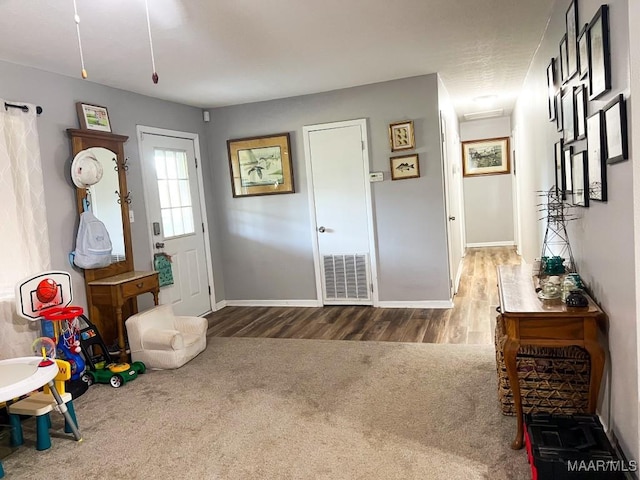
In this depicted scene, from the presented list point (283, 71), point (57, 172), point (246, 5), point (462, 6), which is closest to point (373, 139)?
point (283, 71)

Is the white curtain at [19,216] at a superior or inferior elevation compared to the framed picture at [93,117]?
inferior

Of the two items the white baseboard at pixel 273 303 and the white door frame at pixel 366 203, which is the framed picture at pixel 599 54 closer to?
the white door frame at pixel 366 203

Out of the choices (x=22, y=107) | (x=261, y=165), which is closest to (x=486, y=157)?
(x=261, y=165)

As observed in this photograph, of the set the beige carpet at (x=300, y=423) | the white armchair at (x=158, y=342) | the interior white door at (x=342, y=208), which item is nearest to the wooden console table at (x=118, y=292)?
the white armchair at (x=158, y=342)

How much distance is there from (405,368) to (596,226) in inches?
67.0

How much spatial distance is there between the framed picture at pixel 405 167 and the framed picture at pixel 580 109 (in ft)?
8.02

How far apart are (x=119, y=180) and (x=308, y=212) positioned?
202 cm

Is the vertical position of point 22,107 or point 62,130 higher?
point 22,107

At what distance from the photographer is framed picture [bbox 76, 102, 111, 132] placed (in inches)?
154

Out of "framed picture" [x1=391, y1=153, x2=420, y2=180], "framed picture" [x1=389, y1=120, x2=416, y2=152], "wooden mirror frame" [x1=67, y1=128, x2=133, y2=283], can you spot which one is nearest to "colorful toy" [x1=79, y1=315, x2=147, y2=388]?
"wooden mirror frame" [x1=67, y1=128, x2=133, y2=283]

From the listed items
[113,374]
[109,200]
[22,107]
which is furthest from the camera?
[109,200]

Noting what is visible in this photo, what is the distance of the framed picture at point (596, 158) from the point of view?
2004 millimetres

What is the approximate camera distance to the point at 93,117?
4.01 meters

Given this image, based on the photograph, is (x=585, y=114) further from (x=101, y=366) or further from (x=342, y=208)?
(x=101, y=366)
